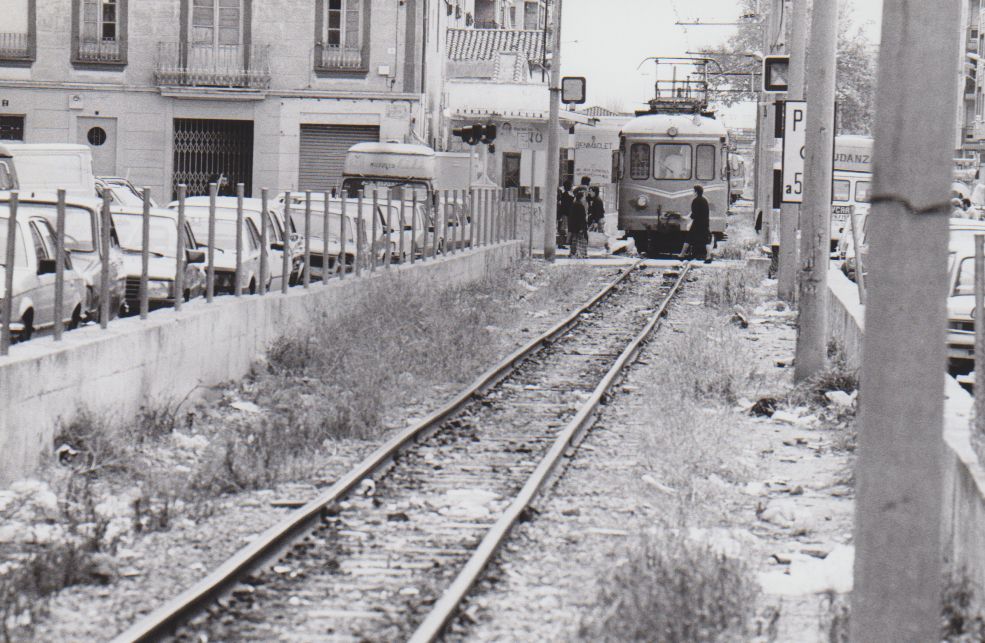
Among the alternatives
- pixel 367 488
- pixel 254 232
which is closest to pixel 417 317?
pixel 254 232

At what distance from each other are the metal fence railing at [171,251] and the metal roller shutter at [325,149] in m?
17.5

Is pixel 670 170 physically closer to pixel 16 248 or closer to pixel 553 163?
pixel 553 163

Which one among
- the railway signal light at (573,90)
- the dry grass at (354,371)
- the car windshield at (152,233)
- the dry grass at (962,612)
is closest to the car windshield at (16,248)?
the dry grass at (354,371)

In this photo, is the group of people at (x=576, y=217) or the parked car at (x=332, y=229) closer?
the parked car at (x=332, y=229)

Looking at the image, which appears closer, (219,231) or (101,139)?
(219,231)

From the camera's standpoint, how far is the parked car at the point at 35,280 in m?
→ 13.1

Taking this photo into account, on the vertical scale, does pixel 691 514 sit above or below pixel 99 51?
below

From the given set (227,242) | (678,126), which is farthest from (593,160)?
(227,242)

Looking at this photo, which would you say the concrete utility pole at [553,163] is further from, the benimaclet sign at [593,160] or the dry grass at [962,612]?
the dry grass at [962,612]

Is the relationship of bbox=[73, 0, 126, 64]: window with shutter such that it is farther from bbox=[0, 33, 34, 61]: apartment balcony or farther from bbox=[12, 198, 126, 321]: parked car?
bbox=[12, 198, 126, 321]: parked car

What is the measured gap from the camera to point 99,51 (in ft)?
151

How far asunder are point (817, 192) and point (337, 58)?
32.0 m

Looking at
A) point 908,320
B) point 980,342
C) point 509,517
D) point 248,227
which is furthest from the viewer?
point 248,227

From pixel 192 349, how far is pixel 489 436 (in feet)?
8.39
